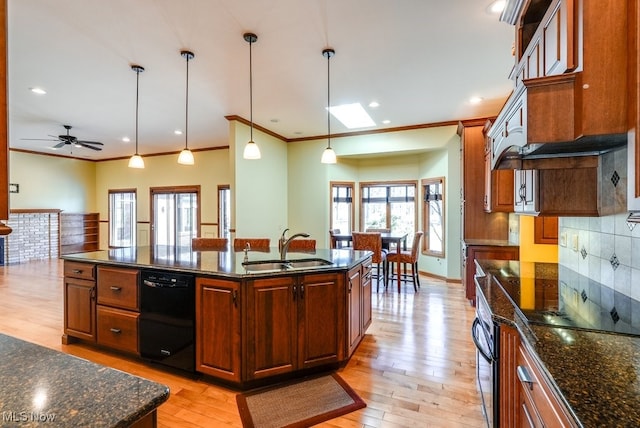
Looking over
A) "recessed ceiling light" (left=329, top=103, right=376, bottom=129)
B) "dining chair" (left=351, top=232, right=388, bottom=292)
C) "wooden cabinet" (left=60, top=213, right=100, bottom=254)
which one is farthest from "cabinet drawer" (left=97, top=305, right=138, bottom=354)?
"wooden cabinet" (left=60, top=213, right=100, bottom=254)

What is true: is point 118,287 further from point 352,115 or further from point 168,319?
point 352,115

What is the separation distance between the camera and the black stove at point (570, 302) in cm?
133

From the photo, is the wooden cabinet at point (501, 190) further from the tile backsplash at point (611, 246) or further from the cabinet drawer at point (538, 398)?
the cabinet drawer at point (538, 398)

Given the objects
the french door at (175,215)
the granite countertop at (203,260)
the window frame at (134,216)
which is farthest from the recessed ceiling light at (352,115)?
the window frame at (134,216)

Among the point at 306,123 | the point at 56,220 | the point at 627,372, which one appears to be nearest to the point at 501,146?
the point at 627,372

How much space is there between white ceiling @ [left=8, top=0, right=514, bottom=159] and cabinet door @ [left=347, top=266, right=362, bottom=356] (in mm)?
2250

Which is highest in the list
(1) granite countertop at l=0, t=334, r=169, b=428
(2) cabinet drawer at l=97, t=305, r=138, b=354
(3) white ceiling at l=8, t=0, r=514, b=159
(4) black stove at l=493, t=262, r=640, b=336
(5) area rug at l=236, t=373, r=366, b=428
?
(3) white ceiling at l=8, t=0, r=514, b=159

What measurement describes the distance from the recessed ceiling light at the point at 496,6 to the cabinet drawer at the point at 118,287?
3711 mm

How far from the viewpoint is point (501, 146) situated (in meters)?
1.76

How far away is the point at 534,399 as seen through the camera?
44.6 inches

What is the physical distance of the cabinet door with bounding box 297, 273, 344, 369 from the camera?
8.15ft

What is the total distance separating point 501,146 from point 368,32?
1.83 metres

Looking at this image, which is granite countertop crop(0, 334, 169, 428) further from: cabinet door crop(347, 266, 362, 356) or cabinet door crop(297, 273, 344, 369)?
cabinet door crop(347, 266, 362, 356)

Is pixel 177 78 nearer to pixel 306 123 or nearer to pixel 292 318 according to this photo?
pixel 306 123
